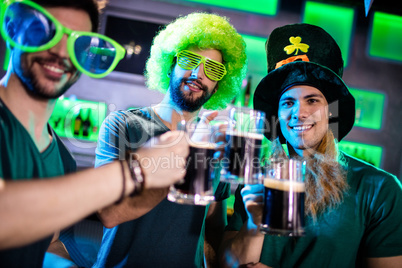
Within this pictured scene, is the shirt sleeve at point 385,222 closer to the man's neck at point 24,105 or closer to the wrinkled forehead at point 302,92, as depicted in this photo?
the wrinkled forehead at point 302,92

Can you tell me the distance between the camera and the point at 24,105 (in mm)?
1052

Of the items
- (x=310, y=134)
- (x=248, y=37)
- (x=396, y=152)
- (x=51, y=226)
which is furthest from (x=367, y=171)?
(x=396, y=152)

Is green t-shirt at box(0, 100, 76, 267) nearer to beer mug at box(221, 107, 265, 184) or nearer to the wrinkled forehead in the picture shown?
beer mug at box(221, 107, 265, 184)

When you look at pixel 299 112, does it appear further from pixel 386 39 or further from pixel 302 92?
pixel 386 39

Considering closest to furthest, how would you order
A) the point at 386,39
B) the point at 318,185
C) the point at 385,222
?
the point at 385,222 < the point at 318,185 < the point at 386,39

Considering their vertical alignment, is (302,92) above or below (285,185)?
above

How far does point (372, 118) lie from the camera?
194 inches

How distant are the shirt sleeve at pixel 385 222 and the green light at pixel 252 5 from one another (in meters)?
3.48

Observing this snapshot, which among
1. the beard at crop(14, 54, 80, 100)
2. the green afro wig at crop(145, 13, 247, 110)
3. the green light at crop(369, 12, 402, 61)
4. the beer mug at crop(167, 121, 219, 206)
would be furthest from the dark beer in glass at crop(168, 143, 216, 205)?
the green light at crop(369, 12, 402, 61)

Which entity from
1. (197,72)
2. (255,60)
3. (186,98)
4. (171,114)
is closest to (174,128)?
(171,114)

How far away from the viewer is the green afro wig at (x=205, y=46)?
94.2 inches

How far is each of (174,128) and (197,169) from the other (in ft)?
2.60

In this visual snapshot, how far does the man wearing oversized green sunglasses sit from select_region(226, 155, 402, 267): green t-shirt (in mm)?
1011

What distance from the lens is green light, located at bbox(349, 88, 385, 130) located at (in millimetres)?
4750
